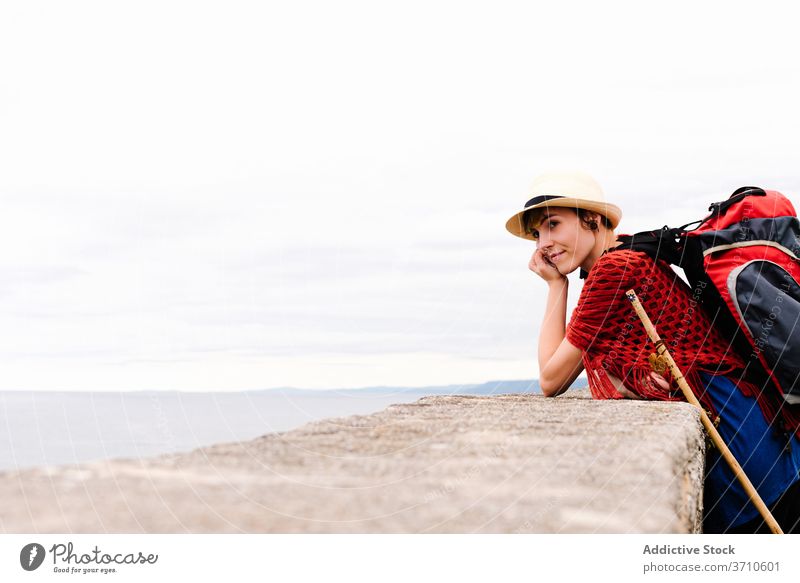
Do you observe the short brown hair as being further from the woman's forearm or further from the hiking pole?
the hiking pole

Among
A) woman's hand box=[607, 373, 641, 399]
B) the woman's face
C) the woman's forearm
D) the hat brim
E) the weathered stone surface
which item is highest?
the hat brim

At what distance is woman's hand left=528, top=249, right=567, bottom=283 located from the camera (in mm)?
4445

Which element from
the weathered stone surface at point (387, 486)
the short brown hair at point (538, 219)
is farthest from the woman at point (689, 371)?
the weathered stone surface at point (387, 486)

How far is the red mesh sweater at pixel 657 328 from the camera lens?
367 cm

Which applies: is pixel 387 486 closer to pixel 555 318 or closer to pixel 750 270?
pixel 750 270

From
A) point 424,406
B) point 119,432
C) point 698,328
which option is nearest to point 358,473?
point 119,432

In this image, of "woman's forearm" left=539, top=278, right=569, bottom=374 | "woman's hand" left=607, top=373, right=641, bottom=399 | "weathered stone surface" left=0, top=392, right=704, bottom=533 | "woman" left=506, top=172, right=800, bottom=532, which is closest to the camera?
"weathered stone surface" left=0, top=392, right=704, bottom=533

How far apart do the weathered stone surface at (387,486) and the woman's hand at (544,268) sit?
1909 mm

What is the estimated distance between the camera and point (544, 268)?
4445mm

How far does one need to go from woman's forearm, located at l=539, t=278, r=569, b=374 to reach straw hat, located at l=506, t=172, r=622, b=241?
48 centimetres

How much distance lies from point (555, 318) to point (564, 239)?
0.47 meters

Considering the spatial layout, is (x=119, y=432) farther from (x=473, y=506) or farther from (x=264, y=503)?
(x=473, y=506)

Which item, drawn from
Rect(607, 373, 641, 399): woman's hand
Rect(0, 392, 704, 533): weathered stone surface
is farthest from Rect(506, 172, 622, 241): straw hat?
Rect(0, 392, 704, 533): weathered stone surface

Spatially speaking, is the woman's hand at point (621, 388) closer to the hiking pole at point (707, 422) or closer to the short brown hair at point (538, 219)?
the hiking pole at point (707, 422)
